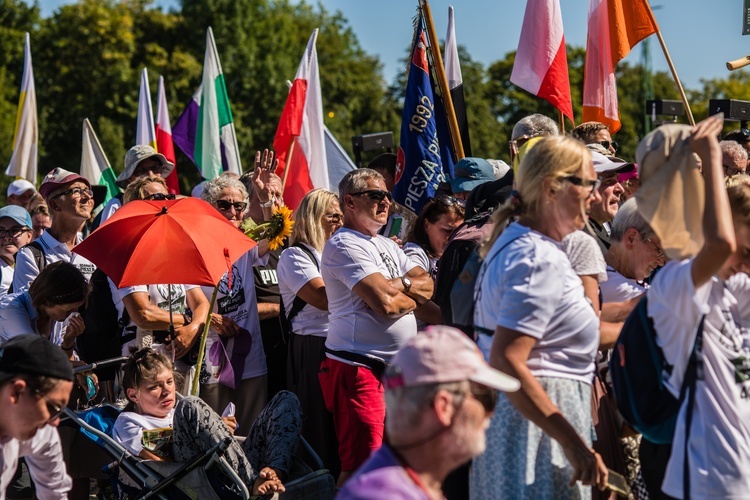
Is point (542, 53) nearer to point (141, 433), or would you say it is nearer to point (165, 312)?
point (165, 312)

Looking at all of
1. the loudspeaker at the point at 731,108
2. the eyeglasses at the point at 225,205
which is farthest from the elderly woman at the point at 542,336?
the loudspeaker at the point at 731,108

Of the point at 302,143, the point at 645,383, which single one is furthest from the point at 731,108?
the point at 645,383

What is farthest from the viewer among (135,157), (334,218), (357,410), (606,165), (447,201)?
(135,157)

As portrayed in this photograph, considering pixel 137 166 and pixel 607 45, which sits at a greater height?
pixel 607 45

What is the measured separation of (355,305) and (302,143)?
4.49 m

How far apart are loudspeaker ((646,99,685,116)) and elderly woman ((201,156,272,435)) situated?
4645 mm

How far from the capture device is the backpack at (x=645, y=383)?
3312 millimetres

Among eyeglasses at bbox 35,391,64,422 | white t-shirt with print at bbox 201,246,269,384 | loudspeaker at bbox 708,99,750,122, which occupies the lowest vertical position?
white t-shirt with print at bbox 201,246,269,384

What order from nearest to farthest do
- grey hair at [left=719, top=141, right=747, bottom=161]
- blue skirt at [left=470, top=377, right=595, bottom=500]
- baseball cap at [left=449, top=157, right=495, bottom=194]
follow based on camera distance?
blue skirt at [left=470, top=377, right=595, bottom=500] → baseball cap at [left=449, top=157, right=495, bottom=194] → grey hair at [left=719, top=141, right=747, bottom=161]

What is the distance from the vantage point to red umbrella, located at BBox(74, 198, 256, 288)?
5715mm

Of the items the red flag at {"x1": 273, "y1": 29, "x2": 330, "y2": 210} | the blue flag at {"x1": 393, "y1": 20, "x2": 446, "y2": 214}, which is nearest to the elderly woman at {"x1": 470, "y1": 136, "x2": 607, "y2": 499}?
the blue flag at {"x1": 393, "y1": 20, "x2": 446, "y2": 214}

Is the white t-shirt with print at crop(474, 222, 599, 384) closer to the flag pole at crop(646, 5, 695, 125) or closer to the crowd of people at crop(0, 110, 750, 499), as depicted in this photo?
the crowd of people at crop(0, 110, 750, 499)

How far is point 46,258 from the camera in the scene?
7.06 m

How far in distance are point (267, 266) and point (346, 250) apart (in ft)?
5.45
